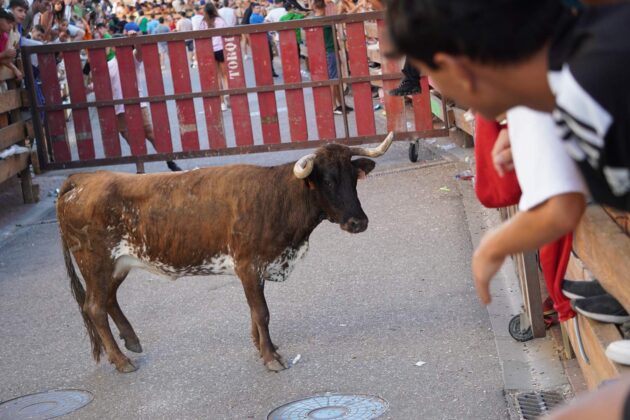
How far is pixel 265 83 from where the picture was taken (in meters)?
12.9

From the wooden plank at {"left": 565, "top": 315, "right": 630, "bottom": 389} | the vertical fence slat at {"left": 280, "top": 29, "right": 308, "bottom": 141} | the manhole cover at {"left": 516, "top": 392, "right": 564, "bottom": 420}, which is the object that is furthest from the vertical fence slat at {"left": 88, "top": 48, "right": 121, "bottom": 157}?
the wooden plank at {"left": 565, "top": 315, "right": 630, "bottom": 389}

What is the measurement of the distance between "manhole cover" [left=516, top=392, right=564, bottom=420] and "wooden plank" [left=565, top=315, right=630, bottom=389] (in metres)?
0.40

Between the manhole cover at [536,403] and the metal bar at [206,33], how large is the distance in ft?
25.4

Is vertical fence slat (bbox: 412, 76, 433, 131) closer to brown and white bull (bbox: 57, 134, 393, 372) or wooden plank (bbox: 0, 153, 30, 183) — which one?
wooden plank (bbox: 0, 153, 30, 183)

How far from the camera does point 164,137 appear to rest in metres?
13.2

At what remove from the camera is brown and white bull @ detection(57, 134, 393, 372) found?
630 cm

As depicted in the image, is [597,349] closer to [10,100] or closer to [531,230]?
[531,230]

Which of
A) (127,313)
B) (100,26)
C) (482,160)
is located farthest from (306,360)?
(100,26)

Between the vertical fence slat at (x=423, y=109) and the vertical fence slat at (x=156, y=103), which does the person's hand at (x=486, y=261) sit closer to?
the vertical fence slat at (x=423, y=109)

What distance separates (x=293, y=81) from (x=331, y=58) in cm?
303

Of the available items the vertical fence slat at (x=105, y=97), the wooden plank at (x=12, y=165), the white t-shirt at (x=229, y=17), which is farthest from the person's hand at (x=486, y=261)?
the white t-shirt at (x=229, y=17)

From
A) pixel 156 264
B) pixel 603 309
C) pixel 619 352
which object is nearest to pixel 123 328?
pixel 156 264

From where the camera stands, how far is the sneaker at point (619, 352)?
385 cm

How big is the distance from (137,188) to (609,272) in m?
3.69
